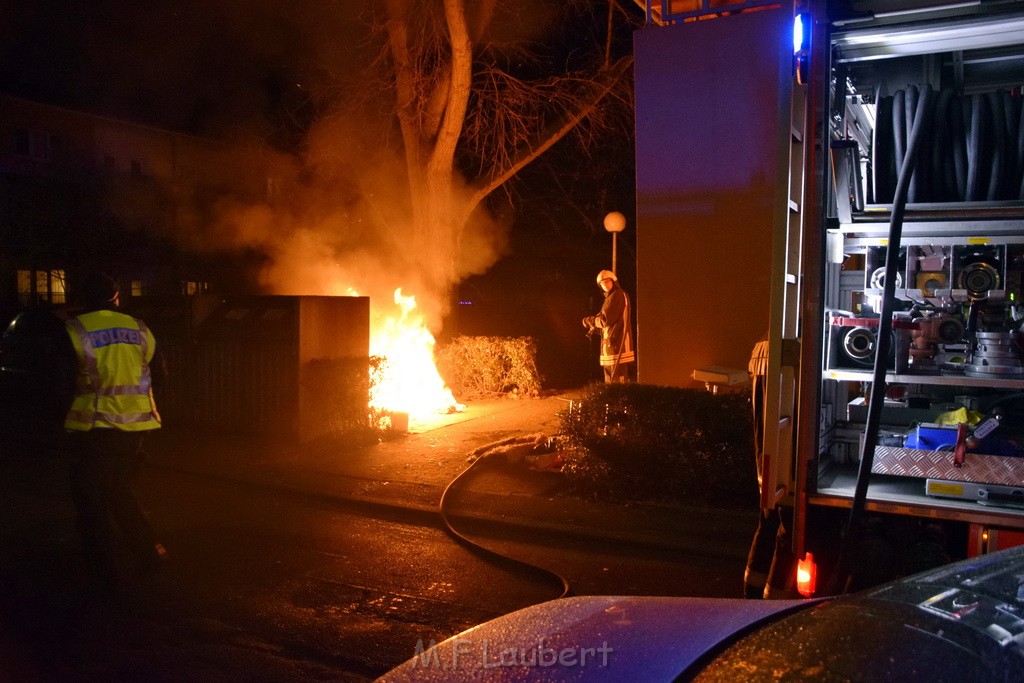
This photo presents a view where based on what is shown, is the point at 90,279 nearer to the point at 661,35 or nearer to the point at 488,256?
the point at 661,35

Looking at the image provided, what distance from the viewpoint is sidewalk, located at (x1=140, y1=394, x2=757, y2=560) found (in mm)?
6203

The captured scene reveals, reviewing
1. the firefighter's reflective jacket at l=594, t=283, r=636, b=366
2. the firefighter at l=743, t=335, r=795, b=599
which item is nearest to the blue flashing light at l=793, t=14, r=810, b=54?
the firefighter at l=743, t=335, r=795, b=599

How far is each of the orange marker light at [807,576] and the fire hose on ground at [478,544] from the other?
6.06ft

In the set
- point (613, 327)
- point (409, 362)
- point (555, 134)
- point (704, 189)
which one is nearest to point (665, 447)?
point (704, 189)

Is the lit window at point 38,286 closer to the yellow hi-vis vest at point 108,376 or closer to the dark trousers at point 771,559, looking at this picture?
the yellow hi-vis vest at point 108,376

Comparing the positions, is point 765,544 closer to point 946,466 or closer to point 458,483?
point 946,466

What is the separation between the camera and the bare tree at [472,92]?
1241cm

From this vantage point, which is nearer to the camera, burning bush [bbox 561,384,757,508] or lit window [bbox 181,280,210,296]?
burning bush [bbox 561,384,757,508]

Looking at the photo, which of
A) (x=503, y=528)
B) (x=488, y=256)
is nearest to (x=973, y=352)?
(x=503, y=528)

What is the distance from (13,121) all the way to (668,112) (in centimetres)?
2462

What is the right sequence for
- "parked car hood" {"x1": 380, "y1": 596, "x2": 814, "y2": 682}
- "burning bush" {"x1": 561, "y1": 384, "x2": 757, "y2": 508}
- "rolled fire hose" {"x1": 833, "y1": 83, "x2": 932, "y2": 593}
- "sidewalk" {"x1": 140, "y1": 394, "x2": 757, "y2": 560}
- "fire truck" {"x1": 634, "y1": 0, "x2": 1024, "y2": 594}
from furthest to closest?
1. "burning bush" {"x1": 561, "y1": 384, "x2": 757, "y2": 508}
2. "sidewalk" {"x1": 140, "y1": 394, "x2": 757, "y2": 560}
3. "fire truck" {"x1": 634, "y1": 0, "x2": 1024, "y2": 594}
4. "rolled fire hose" {"x1": 833, "y1": 83, "x2": 932, "y2": 593}
5. "parked car hood" {"x1": 380, "y1": 596, "x2": 814, "y2": 682}

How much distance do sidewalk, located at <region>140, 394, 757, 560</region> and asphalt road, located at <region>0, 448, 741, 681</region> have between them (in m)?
0.18

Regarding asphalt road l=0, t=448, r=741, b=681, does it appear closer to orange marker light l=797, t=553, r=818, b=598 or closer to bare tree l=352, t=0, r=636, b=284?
orange marker light l=797, t=553, r=818, b=598

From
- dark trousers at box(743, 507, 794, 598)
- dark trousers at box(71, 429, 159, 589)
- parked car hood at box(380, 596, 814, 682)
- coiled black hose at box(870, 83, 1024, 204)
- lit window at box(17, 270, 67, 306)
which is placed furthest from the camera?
lit window at box(17, 270, 67, 306)
